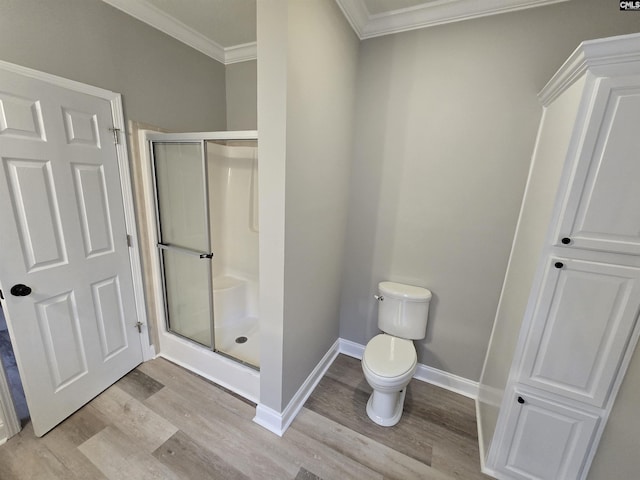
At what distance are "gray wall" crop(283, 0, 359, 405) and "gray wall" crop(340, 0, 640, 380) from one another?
0.21 m

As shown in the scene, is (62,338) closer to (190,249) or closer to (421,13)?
(190,249)

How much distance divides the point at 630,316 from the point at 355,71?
194 centimetres

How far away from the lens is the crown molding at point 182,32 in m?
1.59

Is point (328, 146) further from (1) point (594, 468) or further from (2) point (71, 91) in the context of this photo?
(1) point (594, 468)

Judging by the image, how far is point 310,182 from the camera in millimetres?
1476

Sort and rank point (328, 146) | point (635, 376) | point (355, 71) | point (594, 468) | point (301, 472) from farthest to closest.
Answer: point (355, 71)
point (328, 146)
point (301, 472)
point (594, 468)
point (635, 376)

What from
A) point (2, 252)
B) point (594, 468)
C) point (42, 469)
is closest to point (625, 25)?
point (594, 468)

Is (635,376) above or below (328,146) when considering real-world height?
below

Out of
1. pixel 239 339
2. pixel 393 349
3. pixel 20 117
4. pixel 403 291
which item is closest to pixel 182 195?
pixel 20 117

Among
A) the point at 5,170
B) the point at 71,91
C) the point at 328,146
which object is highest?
the point at 71,91

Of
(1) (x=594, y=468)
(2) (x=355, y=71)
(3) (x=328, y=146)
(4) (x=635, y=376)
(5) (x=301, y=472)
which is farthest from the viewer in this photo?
(2) (x=355, y=71)

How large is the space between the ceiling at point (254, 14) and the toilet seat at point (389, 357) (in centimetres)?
209

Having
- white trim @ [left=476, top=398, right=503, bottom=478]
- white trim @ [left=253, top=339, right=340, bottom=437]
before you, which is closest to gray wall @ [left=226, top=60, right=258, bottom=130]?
white trim @ [left=253, top=339, right=340, bottom=437]

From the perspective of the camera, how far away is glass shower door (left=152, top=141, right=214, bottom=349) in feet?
5.97
